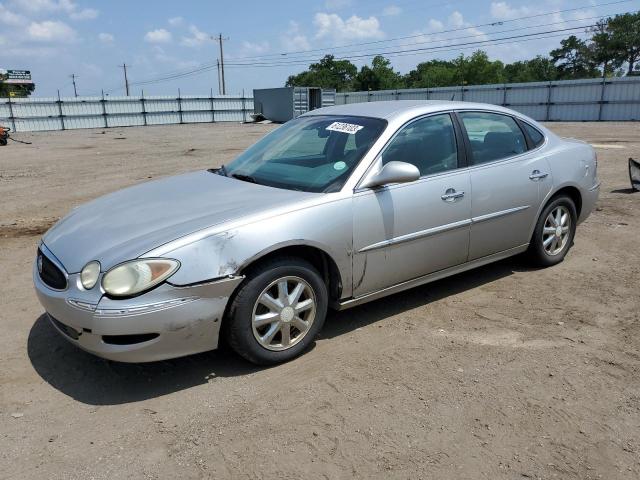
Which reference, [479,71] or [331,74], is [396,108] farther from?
[331,74]

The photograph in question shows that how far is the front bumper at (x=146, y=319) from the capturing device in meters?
2.91

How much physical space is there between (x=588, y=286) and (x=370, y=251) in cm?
233

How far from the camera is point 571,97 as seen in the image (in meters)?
32.4

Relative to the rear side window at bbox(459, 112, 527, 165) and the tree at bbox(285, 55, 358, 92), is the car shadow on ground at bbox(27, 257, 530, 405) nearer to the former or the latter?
the rear side window at bbox(459, 112, 527, 165)

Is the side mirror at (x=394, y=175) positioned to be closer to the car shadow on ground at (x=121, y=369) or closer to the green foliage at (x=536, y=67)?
the car shadow on ground at (x=121, y=369)

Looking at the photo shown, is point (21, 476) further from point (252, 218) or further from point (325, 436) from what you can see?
point (252, 218)

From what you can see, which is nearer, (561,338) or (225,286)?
(225,286)

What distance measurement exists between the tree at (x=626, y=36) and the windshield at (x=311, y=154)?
81.5 m

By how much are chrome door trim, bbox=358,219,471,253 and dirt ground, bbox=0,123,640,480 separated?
0.67 m

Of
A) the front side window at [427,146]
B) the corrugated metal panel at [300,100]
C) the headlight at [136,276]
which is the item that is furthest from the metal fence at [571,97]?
the headlight at [136,276]

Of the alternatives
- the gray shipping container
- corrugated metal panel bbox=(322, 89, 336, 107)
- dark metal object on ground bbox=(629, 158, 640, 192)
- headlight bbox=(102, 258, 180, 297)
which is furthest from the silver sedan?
corrugated metal panel bbox=(322, 89, 336, 107)

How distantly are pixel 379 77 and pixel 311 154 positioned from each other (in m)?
83.3

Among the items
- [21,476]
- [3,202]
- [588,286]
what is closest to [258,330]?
[21,476]

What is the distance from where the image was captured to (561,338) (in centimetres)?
381
